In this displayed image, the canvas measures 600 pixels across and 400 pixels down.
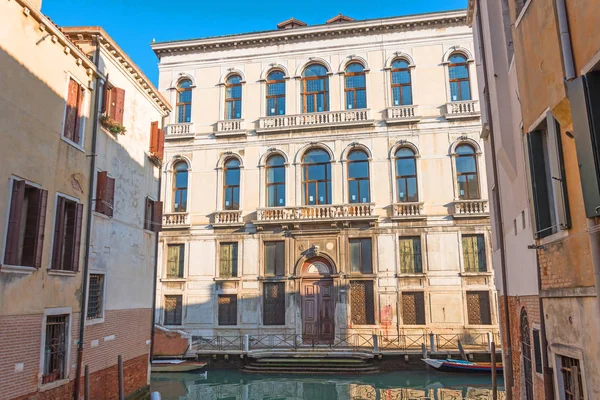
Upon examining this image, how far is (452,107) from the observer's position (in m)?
20.9

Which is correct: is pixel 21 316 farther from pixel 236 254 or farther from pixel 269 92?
pixel 269 92

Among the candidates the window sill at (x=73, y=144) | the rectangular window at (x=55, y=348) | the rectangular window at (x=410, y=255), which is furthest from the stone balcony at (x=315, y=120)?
the rectangular window at (x=55, y=348)


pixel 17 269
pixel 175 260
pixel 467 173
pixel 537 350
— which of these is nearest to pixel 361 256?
pixel 467 173

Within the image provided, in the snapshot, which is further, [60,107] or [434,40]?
[434,40]

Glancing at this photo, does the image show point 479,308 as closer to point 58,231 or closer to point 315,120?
point 315,120

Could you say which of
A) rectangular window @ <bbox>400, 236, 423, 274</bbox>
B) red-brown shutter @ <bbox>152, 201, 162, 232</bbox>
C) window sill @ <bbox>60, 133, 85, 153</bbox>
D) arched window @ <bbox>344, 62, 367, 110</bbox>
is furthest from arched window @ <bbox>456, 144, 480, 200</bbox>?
window sill @ <bbox>60, 133, 85, 153</bbox>

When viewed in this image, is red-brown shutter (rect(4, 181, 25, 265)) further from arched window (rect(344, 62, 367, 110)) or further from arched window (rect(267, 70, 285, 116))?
arched window (rect(344, 62, 367, 110))

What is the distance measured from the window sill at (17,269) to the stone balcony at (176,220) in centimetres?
1325

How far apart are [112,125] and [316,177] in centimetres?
1124

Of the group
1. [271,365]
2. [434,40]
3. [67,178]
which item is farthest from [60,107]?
[434,40]

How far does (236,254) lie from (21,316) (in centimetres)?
1318

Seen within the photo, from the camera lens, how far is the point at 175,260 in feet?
72.6

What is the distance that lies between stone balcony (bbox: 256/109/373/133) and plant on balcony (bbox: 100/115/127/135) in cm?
1038

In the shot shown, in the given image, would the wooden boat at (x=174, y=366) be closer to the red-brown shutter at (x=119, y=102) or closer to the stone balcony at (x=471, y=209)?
the red-brown shutter at (x=119, y=102)
